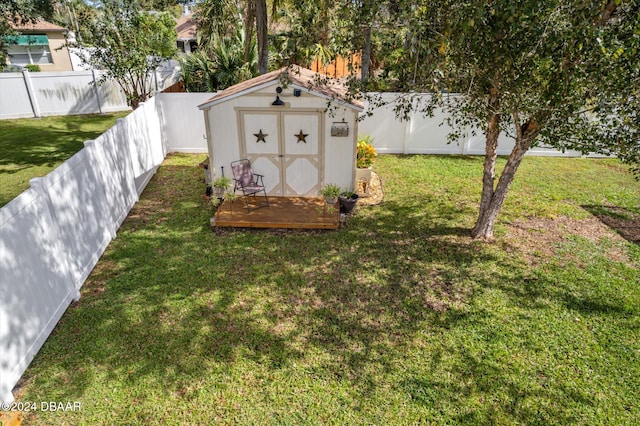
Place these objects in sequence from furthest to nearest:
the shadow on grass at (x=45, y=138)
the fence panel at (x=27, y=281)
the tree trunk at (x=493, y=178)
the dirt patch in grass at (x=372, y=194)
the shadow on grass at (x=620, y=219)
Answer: the shadow on grass at (x=45, y=138), the dirt patch in grass at (x=372, y=194), the shadow on grass at (x=620, y=219), the tree trunk at (x=493, y=178), the fence panel at (x=27, y=281)

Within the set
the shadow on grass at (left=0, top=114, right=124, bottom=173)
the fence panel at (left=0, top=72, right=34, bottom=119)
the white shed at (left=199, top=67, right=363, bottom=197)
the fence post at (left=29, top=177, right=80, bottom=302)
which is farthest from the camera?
the fence panel at (left=0, top=72, right=34, bottom=119)

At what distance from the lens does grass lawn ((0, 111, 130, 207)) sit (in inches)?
365

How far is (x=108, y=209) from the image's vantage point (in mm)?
6805

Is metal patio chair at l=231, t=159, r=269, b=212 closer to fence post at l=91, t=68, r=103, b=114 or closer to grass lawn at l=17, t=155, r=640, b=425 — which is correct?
grass lawn at l=17, t=155, r=640, b=425

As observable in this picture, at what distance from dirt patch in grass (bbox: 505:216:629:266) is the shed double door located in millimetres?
4226

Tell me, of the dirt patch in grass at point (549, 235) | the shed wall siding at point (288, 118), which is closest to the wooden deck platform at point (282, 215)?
the shed wall siding at point (288, 118)

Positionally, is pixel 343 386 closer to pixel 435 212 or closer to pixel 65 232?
pixel 65 232

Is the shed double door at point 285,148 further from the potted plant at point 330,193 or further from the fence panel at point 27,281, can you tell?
the fence panel at point 27,281

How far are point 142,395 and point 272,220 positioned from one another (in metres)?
3.99

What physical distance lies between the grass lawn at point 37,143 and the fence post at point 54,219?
4.18 metres

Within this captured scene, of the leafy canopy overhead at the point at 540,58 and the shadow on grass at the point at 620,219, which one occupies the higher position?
the leafy canopy overhead at the point at 540,58

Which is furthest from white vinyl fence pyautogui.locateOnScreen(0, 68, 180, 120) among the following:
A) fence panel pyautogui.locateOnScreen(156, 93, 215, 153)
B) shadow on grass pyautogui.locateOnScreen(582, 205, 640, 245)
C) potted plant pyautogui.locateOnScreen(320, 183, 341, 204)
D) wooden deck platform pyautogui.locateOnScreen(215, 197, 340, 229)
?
shadow on grass pyautogui.locateOnScreen(582, 205, 640, 245)

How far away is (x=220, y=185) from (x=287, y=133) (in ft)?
5.91

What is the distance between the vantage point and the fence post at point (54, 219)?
15.1 ft
